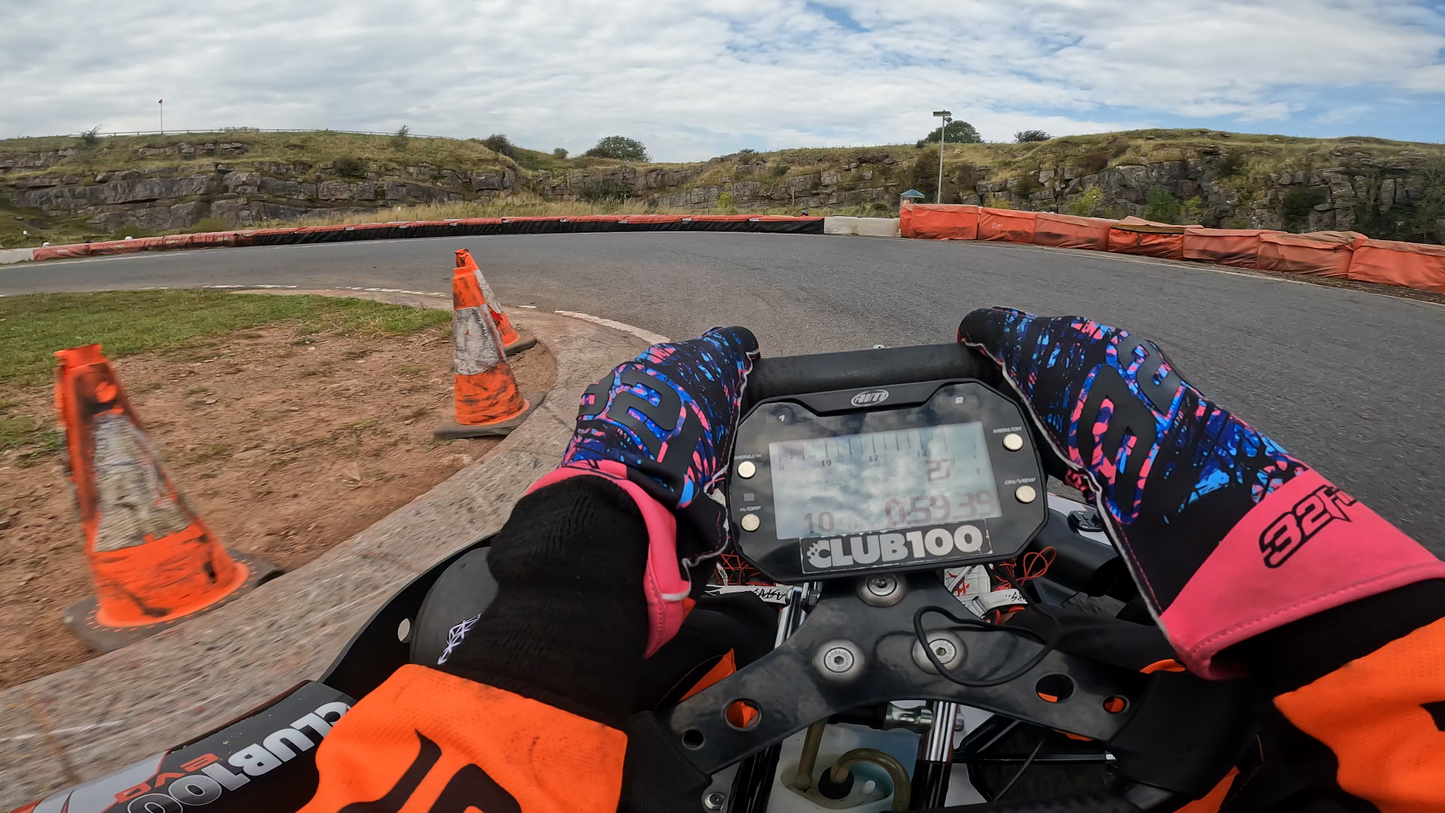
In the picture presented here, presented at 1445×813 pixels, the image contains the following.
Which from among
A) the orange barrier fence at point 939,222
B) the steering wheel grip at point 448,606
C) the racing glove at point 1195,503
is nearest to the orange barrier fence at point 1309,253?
the orange barrier fence at point 939,222

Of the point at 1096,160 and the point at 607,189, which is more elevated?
the point at 1096,160

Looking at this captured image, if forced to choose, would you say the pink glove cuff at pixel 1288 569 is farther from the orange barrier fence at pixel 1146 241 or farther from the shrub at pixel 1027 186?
the shrub at pixel 1027 186

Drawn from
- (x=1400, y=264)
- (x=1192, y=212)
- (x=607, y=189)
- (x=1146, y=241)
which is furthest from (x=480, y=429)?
(x=607, y=189)

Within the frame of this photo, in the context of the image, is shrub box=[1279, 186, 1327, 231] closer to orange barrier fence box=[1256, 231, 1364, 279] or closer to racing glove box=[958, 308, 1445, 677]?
orange barrier fence box=[1256, 231, 1364, 279]

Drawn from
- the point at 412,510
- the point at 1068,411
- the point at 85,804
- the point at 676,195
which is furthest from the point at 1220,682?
the point at 676,195

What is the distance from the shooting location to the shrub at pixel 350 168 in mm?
61344

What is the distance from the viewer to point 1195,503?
1.06m

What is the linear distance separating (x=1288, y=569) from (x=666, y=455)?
0.84 meters

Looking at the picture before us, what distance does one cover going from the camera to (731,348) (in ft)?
5.35

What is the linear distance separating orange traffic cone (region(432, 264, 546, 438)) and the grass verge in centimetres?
249

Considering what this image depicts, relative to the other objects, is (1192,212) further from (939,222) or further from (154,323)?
(154,323)

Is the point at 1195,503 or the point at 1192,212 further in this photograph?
the point at 1192,212

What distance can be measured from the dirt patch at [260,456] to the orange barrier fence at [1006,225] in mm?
11552

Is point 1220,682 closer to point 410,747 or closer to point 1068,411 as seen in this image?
point 1068,411
